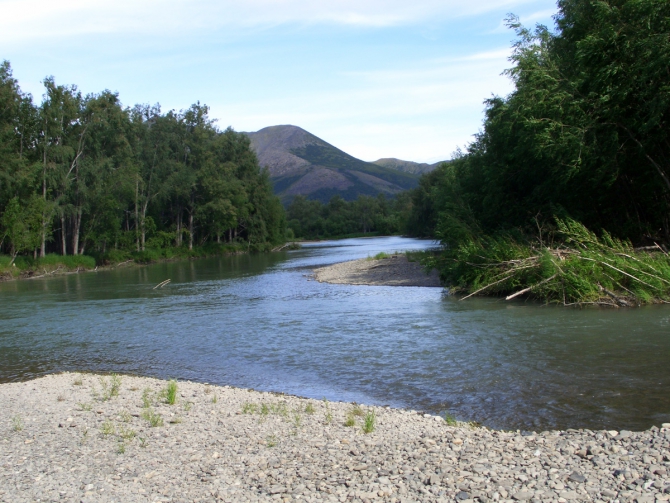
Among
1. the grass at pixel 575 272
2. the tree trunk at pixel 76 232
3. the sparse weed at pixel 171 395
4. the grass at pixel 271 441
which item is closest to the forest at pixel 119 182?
the tree trunk at pixel 76 232

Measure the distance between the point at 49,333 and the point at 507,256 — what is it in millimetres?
18914

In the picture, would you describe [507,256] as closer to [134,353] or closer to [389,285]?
[389,285]

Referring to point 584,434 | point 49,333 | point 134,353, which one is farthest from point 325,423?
point 49,333

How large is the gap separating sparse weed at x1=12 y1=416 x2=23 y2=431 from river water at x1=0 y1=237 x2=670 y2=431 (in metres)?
4.53

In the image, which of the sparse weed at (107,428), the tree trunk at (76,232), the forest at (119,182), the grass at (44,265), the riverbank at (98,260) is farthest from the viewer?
the tree trunk at (76,232)

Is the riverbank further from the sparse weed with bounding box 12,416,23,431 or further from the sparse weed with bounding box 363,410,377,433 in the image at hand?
the sparse weed with bounding box 363,410,377,433

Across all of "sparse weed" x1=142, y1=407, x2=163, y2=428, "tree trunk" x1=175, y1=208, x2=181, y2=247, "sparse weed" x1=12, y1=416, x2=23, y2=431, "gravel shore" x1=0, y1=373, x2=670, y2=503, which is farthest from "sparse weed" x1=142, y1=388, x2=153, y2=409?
"tree trunk" x1=175, y1=208, x2=181, y2=247

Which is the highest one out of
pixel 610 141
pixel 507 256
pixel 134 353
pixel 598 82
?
pixel 598 82

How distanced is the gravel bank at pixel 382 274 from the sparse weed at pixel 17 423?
2445 centimetres

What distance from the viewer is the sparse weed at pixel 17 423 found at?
9617 millimetres

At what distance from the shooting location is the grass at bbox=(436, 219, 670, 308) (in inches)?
812

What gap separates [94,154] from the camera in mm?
59125

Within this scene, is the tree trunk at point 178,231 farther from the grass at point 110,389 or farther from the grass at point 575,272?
the grass at point 110,389

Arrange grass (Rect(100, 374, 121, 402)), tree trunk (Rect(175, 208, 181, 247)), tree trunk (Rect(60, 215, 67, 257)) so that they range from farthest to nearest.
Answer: tree trunk (Rect(175, 208, 181, 247))
tree trunk (Rect(60, 215, 67, 257))
grass (Rect(100, 374, 121, 402))
